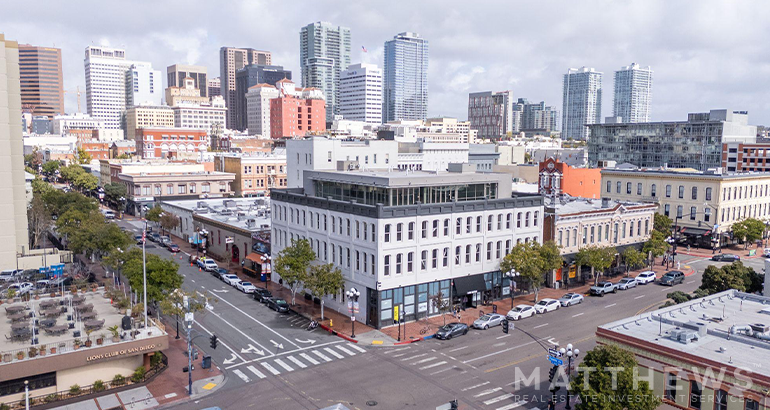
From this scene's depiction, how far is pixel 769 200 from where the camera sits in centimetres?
9150

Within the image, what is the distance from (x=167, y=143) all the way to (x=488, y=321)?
145881 mm

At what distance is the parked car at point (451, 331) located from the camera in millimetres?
44456

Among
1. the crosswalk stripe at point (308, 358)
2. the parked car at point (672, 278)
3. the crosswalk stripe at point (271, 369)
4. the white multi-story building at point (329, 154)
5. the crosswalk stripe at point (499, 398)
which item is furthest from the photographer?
the white multi-story building at point (329, 154)

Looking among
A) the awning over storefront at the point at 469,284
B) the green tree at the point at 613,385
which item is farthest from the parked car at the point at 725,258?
the green tree at the point at 613,385

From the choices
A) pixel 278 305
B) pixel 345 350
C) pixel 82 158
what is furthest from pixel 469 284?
pixel 82 158

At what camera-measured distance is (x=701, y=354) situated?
26.6 meters

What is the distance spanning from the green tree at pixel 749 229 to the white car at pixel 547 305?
44.0 metres

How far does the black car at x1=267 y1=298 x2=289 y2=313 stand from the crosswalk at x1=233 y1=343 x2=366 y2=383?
10.2 metres

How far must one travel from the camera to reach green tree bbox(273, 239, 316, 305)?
50.7 meters

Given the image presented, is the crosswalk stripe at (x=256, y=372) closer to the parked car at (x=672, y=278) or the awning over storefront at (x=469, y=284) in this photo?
the awning over storefront at (x=469, y=284)

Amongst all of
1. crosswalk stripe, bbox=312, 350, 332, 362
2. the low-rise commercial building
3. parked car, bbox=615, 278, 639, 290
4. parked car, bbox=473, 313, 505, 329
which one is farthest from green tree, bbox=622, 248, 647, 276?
crosswalk stripe, bbox=312, 350, 332, 362

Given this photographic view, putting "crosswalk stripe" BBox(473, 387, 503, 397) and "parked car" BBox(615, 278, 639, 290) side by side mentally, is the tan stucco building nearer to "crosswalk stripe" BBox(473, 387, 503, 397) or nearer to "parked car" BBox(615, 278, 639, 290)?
"parked car" BBox(615, 278, 639, 290)

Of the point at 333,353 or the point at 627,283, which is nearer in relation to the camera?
the point at 333,353

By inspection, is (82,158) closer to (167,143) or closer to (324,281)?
(167,143)
